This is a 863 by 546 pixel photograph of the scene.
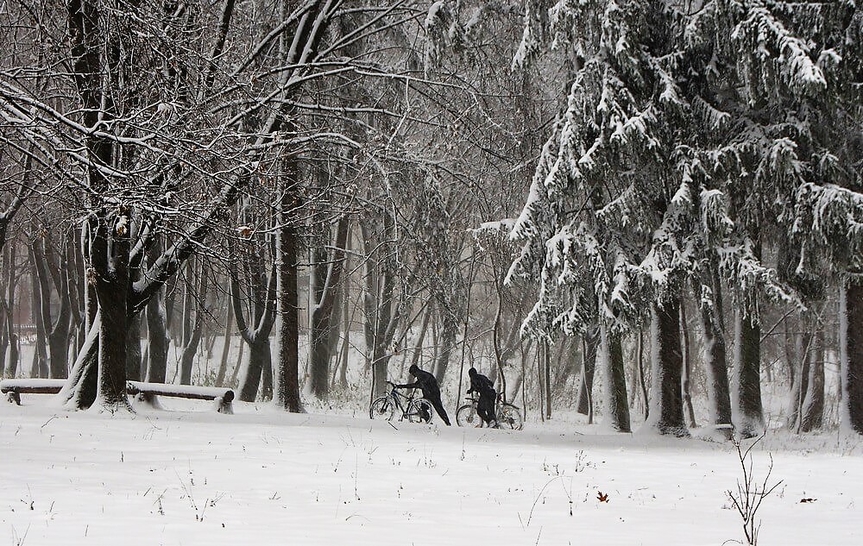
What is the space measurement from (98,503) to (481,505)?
2.99 m

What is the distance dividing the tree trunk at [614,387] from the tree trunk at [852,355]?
13.2ft

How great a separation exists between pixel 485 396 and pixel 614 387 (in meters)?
2.82

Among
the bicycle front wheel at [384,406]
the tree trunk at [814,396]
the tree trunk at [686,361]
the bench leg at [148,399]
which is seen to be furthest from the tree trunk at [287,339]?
the tree trunk at [814,396]

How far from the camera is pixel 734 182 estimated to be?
46.0 ft

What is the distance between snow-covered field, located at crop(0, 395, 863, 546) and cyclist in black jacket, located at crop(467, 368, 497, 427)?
3074 millimetres

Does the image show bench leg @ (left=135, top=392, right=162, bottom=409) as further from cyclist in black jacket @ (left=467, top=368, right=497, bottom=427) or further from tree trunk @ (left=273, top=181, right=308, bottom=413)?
cyclist in black jacket @ (left=467, top=368, right=497, bottom=427)

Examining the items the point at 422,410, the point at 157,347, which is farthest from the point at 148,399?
the point at 157,347

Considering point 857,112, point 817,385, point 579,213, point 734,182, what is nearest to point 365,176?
point 579,213

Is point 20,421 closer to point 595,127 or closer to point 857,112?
point 595,127

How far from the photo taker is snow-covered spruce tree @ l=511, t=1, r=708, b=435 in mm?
13469

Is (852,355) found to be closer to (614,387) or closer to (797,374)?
(614,387)

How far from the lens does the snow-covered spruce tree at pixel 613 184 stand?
13469 mm

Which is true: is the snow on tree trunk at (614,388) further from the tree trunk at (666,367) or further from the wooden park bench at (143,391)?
the wooden park bench at (143,391)

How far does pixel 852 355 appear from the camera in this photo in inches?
598
